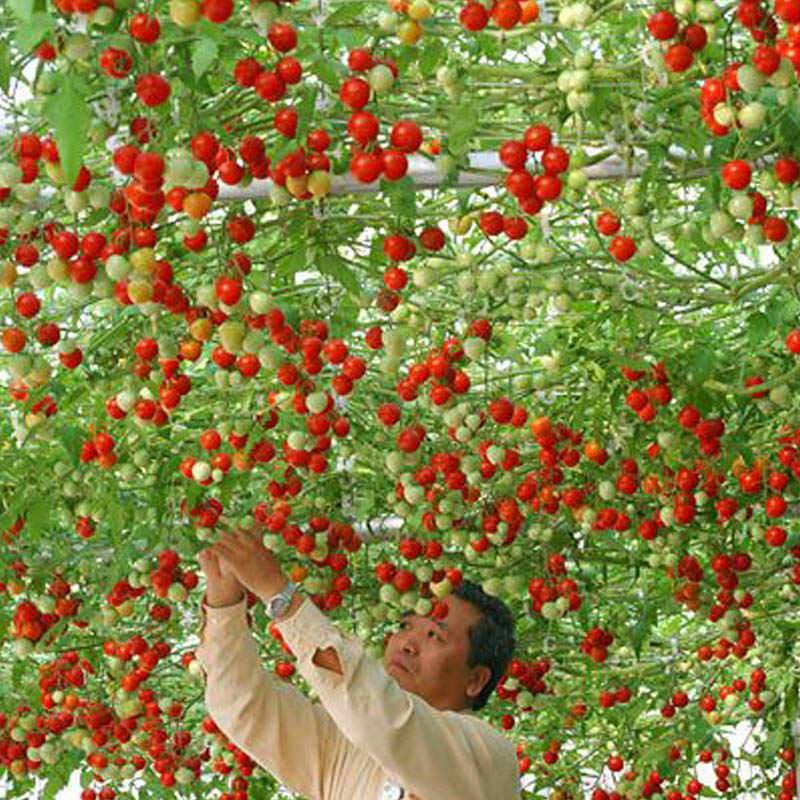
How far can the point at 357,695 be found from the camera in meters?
3.29

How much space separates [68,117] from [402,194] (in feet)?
2.84

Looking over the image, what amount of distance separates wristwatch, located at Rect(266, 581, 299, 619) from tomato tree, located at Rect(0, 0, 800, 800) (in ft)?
1.50

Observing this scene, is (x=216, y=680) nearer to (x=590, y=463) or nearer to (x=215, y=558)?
(x=215, y=558)

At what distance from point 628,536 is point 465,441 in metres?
1.11

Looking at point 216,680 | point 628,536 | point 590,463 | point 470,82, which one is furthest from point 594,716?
point 470,82

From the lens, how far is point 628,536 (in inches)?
222

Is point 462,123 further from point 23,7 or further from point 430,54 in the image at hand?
point 23,7

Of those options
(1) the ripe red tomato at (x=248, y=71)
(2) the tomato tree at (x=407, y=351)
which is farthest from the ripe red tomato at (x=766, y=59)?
(1) the ripe red tomato at (x=248, y=71)

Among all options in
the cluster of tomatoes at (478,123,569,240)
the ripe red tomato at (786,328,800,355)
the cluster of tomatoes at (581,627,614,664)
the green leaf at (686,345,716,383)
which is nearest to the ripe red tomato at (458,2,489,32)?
the cluster of tomatoes at (478,123,569,240)

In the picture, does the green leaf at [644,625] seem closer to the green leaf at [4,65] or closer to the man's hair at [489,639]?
the man's hair at [489,639]

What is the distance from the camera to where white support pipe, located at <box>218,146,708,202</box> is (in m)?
3.43

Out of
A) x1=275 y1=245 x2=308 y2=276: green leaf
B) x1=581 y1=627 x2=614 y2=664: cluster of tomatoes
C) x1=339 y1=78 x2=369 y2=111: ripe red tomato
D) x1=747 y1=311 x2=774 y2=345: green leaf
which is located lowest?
x1=581 y1=627 x2=614 y2=664: cluster of tomatoes

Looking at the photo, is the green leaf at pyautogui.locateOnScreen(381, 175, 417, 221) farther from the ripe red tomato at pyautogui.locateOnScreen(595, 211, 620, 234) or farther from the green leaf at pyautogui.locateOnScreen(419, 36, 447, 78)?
the ripe red tomato at pyautogui.locateOnScreen(595, 211, 620, 234)

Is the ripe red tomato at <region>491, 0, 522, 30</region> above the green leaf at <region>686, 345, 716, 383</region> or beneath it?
above
